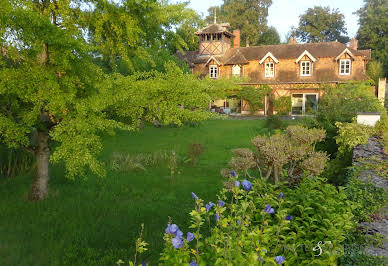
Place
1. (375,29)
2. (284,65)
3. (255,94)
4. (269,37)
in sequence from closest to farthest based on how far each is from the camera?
(255,94) < (284,65) < (375,29) < (269,37)

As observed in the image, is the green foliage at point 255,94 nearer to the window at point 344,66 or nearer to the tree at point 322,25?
the window at point 344,66

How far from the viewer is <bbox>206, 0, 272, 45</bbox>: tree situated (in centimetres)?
5165

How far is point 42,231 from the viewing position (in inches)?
231

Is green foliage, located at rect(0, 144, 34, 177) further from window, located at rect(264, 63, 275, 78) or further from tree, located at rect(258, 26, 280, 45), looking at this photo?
tree, located at rect(258, 26, 280, 45)

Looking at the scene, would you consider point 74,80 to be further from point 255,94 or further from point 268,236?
point 255,94

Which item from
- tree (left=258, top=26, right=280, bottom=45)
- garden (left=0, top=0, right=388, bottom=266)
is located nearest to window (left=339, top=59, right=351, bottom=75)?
garden (left=0, top=0, right=388, bottom=266)

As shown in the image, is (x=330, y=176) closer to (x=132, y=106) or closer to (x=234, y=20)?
(x=132, y=106)

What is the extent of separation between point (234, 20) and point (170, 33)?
158 feet

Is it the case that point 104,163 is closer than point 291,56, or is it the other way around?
point 104,163

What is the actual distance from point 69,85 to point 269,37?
171ft

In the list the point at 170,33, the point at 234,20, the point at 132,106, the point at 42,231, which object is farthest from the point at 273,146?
the point at 234,20

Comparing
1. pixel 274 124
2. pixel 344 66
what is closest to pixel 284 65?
pixel 344 66

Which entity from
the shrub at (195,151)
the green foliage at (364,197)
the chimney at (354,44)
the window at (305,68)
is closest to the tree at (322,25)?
the chimney at (354,44)

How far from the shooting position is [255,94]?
2939cm
